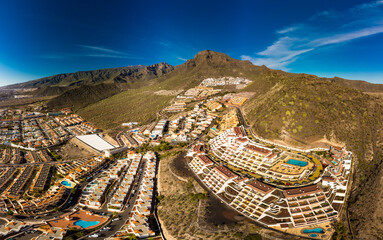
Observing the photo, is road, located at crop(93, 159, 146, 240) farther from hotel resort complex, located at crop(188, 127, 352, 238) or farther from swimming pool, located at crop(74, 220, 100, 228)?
hotel resort complex, located at crop(188, 127, 352, 238)

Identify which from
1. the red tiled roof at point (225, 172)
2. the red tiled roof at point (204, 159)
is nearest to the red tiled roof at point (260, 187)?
the red tiled roof at point (225, 172)

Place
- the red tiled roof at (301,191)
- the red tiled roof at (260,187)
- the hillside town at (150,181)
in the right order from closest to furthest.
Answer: the hillside town at (150,181) < the red tiled roof at (301,191) < the red tiled roof at (260,187)

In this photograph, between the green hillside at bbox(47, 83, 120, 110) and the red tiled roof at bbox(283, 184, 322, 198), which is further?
the green hillside at bbox(47, 83, 120, 110)

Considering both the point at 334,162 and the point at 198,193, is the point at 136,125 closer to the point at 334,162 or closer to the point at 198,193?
the point at 198,193

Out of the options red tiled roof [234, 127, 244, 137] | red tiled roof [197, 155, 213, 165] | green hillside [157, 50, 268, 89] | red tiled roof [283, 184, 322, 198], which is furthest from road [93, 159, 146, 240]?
green hillside [157, 50, 268, 89]

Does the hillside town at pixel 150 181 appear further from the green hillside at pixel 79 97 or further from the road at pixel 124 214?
the green hillside at pixel 79 97

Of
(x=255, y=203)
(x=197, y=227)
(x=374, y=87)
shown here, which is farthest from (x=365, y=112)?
(x=374, y=87)

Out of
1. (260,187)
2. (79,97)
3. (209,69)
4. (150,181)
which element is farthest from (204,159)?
(79,97)

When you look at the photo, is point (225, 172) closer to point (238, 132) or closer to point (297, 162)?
point (297, 162)
